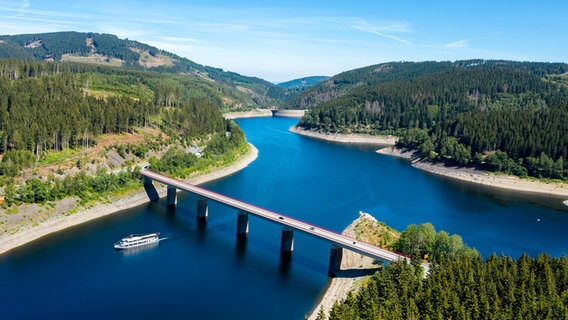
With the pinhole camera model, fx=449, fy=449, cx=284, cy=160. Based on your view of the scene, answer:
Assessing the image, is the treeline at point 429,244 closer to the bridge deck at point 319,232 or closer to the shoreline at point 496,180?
the bridge deck at point 319,232

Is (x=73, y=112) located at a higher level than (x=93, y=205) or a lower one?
higher

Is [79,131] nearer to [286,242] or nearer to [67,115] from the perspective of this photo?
[67,115]

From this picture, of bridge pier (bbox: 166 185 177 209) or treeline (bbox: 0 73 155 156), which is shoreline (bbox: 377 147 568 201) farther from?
treeline (bbox: 0 73 155 156)

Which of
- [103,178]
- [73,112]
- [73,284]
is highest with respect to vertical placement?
[73,112]

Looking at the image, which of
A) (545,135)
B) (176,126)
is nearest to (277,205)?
(176,126)

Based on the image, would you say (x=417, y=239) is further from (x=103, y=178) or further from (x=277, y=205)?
(x=103, y=178)

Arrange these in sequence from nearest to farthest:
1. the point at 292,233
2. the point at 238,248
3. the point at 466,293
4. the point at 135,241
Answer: the point at 466,293, the point at 292,233, the point at 135,241, the point at 238,248

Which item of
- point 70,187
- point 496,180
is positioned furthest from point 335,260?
point 496,180
